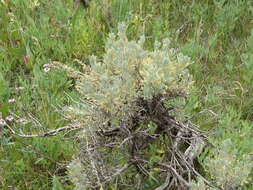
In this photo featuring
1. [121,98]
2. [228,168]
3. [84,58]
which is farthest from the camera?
[84,58]

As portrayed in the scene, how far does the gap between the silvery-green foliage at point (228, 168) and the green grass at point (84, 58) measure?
0.26m

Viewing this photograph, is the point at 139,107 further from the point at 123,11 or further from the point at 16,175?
the point at 123,11

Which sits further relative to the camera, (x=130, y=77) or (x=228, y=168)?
→ (x=130, y=77)

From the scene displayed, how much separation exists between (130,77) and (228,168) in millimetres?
773

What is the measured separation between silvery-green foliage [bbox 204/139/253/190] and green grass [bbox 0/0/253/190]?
0.84 feet

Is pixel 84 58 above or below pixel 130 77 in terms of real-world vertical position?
below

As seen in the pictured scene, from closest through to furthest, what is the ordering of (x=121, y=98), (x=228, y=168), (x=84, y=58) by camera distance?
(x=228, y=168) < (x=121, y=98) < (x=84, y=58)

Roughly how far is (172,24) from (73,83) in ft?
4.26

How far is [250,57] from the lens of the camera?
11.8ft

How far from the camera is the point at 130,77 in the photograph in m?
2.69

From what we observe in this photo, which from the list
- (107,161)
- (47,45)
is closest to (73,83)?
(47,45)

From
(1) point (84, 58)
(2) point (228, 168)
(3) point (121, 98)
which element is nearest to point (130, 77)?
(3) point (121, 98)

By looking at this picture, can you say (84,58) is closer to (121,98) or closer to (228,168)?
(121,98)

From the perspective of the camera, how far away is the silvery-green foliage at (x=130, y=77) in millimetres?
2594
